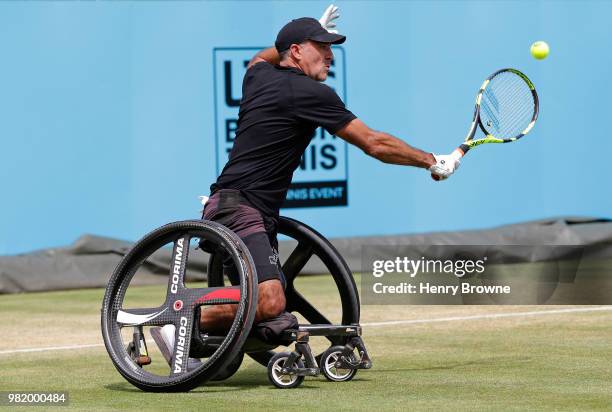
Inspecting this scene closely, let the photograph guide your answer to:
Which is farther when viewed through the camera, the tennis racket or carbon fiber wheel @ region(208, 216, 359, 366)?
the tennis racket

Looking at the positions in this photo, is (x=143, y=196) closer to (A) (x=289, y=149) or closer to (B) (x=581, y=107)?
(B) (x=581, y=107)

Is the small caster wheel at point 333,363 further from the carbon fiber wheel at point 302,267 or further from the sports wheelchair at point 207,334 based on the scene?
the carbon fiber wheel at point 302,267

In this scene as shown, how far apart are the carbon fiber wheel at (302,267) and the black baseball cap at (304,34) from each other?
78 cm

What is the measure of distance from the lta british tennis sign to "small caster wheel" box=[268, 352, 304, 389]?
5265 millimetres

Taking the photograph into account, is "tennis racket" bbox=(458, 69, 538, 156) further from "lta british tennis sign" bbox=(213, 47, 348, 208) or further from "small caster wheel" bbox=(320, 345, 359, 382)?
"lta british tennis sign" bbox=(213, 47, 348, 208)

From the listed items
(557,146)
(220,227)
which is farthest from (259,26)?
(220,227)

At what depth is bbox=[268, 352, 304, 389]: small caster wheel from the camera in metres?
5.70

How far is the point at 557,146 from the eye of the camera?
11.9 m

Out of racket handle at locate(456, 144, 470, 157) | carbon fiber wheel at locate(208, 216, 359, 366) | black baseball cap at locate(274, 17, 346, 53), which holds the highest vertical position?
black baseball cap at locate(274, 17, 346, 53)

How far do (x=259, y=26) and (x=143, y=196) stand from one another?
164cm

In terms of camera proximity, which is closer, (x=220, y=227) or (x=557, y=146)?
(x=220, y=227)

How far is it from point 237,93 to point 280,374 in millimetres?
5540

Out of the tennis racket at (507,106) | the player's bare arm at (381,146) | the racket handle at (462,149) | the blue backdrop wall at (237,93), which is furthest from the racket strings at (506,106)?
the blue backdrop wall at (237,93)

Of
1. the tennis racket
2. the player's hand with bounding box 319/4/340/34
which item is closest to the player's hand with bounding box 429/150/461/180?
the tennis racket
